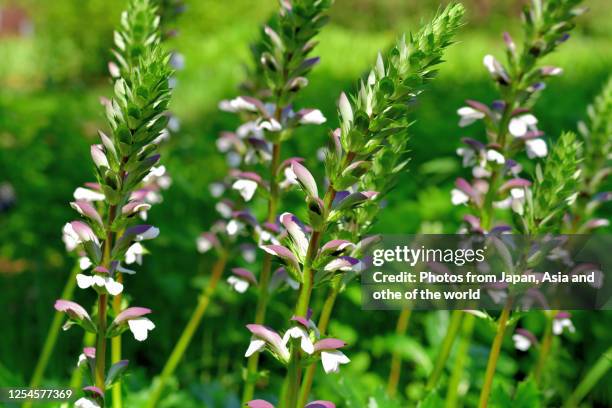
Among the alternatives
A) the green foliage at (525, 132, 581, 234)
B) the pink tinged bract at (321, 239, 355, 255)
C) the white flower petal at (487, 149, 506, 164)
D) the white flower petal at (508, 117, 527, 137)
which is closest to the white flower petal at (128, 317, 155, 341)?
the pink tinged bract at (321, 239, 355, 255)

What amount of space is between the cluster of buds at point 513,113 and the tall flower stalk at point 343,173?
761mm

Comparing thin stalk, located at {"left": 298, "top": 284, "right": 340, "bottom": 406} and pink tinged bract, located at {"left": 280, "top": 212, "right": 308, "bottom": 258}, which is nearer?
pink tinged bract, located at {"left": 280, "top": 212, "right": 308, "bottom": 258}

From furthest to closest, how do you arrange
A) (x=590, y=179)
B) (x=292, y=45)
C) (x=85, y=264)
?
(x=590, y=179)
(x=292, y=45)
(x=85, y=264)

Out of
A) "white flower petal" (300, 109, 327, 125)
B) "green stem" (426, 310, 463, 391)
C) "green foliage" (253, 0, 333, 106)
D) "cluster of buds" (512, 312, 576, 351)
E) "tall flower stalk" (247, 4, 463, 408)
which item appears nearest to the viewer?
"tall flower stalk" (247, 4, 463, 408)

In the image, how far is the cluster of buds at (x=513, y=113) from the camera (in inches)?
85.1

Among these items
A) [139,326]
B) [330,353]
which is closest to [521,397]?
[330,353]

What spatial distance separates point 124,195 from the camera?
1.56 metres

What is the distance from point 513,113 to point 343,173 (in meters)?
1.03

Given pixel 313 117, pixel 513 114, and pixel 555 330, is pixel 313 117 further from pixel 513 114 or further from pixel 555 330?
pixel 555 330

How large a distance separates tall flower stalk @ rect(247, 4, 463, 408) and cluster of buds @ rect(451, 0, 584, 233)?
0.76 metres

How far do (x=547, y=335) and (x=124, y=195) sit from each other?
178 centimetres

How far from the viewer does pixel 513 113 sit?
2.23 m

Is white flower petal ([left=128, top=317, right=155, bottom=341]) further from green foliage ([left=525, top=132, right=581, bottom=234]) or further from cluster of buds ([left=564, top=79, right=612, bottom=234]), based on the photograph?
cluster of buds ([left=564, top=79, right=612, bottom=234])

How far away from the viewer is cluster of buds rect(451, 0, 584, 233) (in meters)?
2.16
